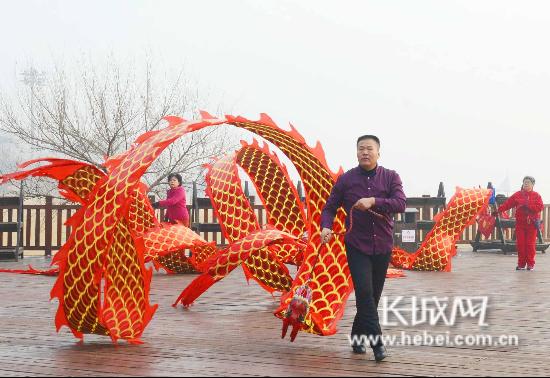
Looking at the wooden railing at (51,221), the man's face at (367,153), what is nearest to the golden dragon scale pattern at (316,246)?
the man's face at (367,153)

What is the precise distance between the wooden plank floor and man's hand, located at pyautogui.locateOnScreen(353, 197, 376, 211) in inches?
41.2

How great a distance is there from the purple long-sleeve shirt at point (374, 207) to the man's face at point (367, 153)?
0.09m

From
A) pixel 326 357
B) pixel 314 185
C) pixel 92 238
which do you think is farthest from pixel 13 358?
pixel 314 185

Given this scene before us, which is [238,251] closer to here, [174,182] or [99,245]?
[99,245]

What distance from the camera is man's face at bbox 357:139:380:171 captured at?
6.89 metres

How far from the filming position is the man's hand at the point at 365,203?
6.61 meters

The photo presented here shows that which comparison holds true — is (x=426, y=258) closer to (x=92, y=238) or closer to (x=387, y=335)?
(x=387, y=335)

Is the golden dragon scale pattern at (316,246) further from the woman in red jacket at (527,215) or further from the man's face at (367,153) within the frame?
the woman in red jacket at (527,215)

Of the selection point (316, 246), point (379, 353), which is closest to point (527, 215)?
point (316, 246)

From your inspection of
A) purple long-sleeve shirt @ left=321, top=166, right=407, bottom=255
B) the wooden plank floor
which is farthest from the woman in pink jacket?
purple long-sleeve shirt @ left=321, top=166, right=407, bottom=255

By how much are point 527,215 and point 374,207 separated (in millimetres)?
10052

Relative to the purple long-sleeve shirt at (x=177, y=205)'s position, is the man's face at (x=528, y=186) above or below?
above

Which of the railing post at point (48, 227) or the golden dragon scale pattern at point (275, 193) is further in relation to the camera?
the railing post at point (48, 227)

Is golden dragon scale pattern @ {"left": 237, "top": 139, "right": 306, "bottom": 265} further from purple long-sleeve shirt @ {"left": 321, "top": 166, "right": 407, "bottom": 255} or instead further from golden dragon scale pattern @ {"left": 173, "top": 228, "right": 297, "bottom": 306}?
purple long-sleeve shirt @ {"left": 321, "top": 166, "right": 407, "bottom": 255}
